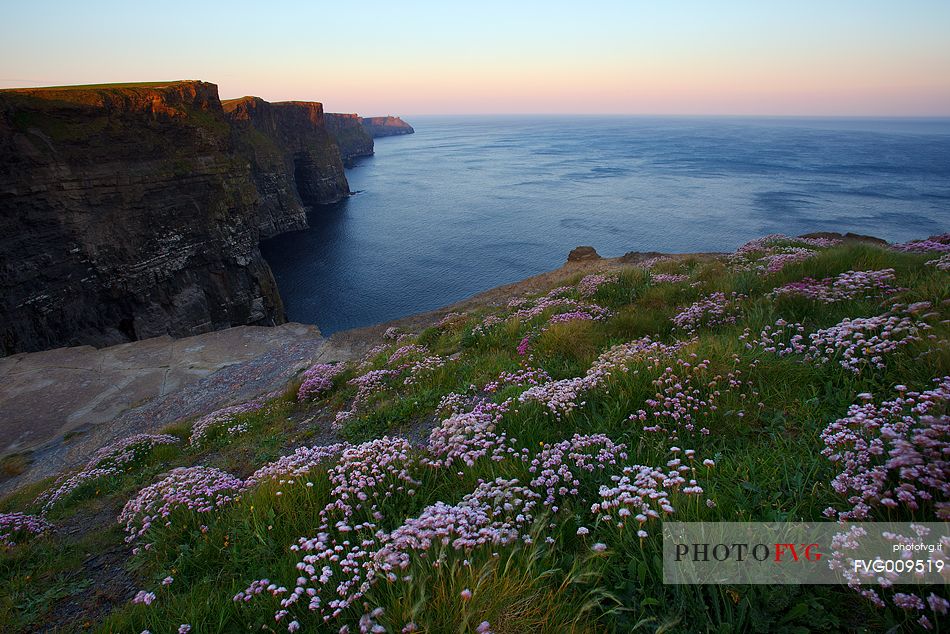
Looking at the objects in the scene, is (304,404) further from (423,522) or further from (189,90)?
(189,90)

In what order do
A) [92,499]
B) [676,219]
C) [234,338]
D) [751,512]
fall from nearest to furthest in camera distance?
1. [751,512]
2. [92,499]
3. [234,338]
4. [676,219]

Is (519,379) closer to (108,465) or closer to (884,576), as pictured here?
(884,576)

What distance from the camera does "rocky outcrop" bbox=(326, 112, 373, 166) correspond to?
559 feet

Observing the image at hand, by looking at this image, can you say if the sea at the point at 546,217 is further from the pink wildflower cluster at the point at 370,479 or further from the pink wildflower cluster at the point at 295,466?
the pink wildflower cluster at the point at 370,479

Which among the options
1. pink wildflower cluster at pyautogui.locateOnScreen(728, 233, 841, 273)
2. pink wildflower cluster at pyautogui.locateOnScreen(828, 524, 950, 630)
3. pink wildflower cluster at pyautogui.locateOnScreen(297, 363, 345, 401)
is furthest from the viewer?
pink wildflower cluster at pyautogui.locateOnScreen(297, 363, 345, 401)

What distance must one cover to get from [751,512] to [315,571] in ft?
10.6

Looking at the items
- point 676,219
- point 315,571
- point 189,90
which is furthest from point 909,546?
point 676,219

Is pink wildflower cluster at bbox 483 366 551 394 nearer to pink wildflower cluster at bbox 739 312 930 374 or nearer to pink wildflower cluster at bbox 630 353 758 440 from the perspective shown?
pink wildflower cluster at bbox 630 353 758 440

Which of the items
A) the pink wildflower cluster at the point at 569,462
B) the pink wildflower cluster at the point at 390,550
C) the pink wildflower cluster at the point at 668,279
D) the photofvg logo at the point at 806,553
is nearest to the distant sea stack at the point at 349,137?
the pink wildflower cluster at the point at 668,279

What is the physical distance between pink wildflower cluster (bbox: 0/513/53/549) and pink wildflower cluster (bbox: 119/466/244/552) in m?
1.65

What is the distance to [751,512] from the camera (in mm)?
3172

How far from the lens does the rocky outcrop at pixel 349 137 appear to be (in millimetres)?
170500

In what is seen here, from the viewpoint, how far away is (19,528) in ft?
22.3

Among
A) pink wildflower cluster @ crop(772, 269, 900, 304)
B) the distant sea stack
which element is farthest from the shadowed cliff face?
pink wildflower cluster @ crop(772, 269, 900, 304)
